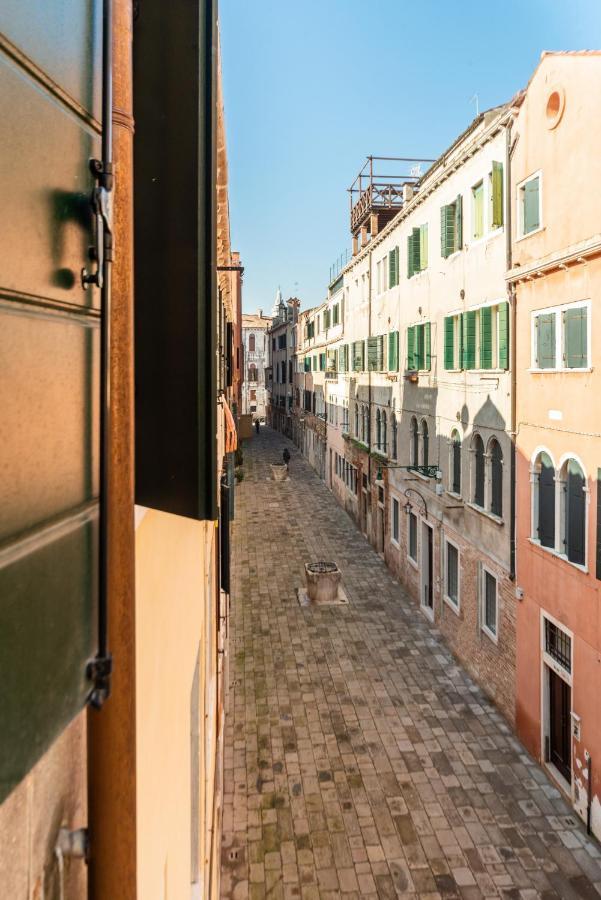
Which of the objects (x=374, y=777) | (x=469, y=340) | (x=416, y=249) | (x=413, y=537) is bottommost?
(x=374, y=777)

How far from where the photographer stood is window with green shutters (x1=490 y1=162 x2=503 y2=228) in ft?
42.3

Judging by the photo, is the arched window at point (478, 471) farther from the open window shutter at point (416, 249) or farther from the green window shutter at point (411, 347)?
the open window shutter at point (416, 249)

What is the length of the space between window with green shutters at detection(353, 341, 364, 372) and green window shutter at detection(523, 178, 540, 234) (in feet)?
47.9

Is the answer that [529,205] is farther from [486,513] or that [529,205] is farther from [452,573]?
[452,573]

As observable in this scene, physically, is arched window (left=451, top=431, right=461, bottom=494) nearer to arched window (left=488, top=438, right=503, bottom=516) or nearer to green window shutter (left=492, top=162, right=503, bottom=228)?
arched window (left=488, top=438, right=503, bottom=516)

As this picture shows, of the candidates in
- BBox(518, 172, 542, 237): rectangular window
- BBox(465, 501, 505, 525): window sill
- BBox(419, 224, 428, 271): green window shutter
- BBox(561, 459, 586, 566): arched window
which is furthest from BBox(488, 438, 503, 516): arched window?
BBox(419, 224, 428, 271): green window shutter

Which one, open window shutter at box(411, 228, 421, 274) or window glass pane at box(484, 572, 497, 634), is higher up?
open window shutter at box(411, 228, 421, 274)

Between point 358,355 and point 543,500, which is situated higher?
point 358,355

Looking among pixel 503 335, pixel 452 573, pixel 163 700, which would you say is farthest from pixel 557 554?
pixel 163 700

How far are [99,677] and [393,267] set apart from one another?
21.8m

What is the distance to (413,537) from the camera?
1975 cm

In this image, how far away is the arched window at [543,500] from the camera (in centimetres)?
1114

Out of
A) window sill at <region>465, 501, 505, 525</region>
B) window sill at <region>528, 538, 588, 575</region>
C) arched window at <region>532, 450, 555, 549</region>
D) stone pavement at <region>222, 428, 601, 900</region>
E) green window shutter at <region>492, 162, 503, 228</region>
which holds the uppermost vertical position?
green window shutter at <region>492, 162, 503, 228</region>

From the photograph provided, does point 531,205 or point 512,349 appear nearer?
point 531,205
